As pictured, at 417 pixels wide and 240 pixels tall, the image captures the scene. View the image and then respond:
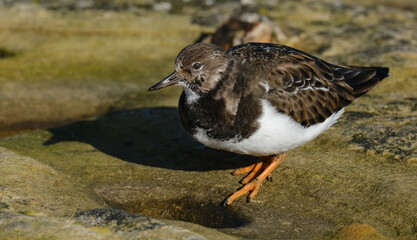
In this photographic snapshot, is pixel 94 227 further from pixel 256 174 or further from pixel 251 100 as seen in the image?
pixel 256 174

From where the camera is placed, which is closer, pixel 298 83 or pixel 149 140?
pixel 298 83

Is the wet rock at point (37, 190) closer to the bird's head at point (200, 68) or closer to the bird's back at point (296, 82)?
the bird's head at point (200, 68)

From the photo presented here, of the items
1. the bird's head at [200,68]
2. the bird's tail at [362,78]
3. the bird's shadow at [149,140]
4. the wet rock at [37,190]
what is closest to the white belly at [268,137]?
the bird's head at [200,68]

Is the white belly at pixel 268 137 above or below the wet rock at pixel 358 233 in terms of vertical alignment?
above

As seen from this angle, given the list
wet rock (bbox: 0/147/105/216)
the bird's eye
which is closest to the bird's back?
the bird's eye

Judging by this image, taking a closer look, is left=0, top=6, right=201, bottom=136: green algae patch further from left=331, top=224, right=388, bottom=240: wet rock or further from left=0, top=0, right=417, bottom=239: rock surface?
left=331, top=224, right=388, bottom=240: wet rock

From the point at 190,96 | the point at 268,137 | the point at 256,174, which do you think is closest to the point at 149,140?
the point at 256,174
